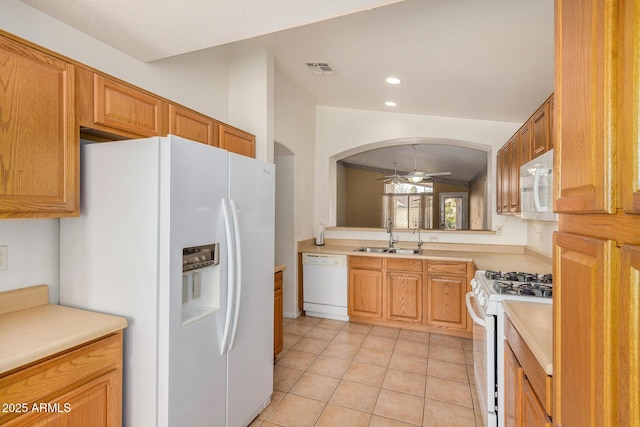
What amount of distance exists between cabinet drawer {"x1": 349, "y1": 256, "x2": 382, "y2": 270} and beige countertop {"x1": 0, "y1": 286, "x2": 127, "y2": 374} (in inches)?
117

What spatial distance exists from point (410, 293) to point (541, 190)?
7.49 feet

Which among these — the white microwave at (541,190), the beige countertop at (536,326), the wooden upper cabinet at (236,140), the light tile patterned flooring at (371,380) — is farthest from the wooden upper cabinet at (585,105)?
the wooden upper cabinet at (236,140)

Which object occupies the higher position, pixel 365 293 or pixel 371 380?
pixel 365 293

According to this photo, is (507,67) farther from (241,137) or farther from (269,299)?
(269,299)

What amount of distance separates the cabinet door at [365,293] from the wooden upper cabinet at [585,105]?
317 centimetres

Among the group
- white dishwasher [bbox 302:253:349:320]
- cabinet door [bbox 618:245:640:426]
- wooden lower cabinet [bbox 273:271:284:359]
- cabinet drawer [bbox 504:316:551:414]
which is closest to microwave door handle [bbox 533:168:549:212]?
cabinet drawer [bbox 504:316:551:414]

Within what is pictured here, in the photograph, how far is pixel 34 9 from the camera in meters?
1.71

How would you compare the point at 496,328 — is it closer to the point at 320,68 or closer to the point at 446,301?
the point at 446,301

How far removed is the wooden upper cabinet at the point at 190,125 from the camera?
85.4 inches

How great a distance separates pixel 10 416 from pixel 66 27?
1925mm

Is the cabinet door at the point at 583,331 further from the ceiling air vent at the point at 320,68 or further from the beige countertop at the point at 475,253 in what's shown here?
the ceiling air vent at the point at 320,68

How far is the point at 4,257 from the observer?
5.32ft

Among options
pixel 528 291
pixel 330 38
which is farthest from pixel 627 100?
pixel 330 38

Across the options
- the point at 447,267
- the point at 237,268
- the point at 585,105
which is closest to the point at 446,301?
the point at 447,267
